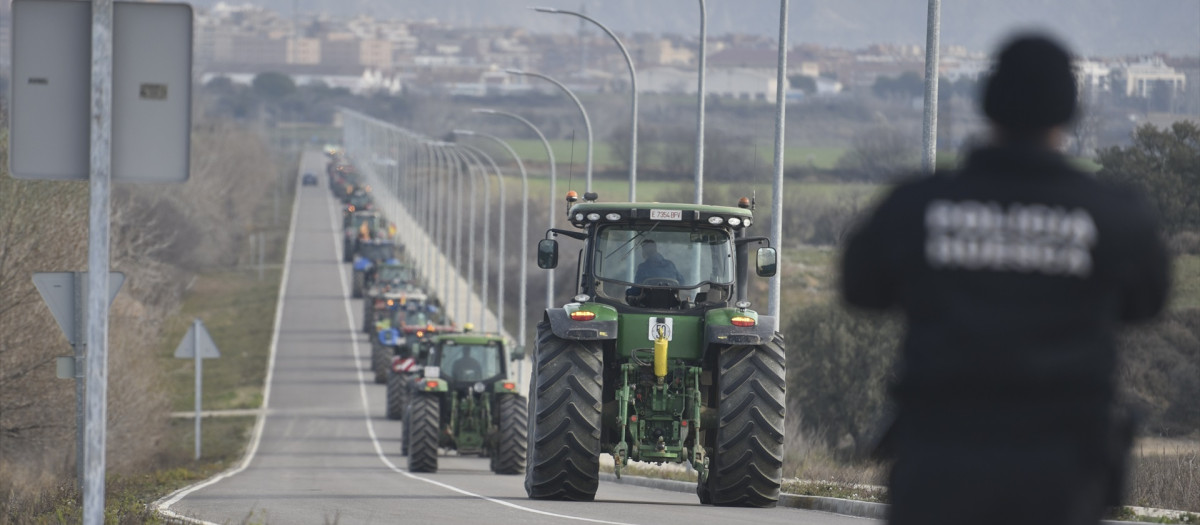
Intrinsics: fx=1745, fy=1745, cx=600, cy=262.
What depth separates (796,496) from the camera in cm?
1630

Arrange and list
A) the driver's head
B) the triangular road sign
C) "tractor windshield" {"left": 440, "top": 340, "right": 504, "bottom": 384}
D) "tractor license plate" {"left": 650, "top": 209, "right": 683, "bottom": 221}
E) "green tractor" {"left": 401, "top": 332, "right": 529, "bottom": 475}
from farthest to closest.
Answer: the triangular road sign → "tractor windshield" {"left": 440, "top": 340, "right": 504, "bottom": 384} → "green tractor" {"left": 401, "top": 332, "right": 529, "bottom": 475} → the driver's head → "tractor license plate" {"left": 650, "top": 209, "right": 683, "bottom": 221}

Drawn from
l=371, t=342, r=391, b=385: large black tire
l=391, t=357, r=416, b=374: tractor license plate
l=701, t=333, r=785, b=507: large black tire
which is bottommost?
l=371, t=342, r=391, b=385: large black tire

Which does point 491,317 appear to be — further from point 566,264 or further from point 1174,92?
point 1174,92

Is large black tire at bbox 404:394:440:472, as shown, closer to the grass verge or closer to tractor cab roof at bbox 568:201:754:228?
the grass verge

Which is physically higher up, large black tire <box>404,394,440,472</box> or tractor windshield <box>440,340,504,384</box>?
tractor windshield <box>440,340,504,384</box>

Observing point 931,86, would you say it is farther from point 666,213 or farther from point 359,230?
point 359,230

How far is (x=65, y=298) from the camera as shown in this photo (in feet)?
39.0

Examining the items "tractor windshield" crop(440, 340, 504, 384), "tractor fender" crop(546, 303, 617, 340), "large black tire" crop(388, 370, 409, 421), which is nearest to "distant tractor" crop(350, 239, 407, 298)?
"large black tire" crop(388, 370, 409, 421)

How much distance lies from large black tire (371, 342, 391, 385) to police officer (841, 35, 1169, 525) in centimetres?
5179

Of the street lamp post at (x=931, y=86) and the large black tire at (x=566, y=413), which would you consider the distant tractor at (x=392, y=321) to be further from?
the large black tire at (x=566, y=413)

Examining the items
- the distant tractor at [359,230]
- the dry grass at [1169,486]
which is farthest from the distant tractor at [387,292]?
the dry grass at [1169,486]

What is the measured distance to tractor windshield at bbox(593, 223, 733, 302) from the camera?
626 inches

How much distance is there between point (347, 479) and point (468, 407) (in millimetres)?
3135

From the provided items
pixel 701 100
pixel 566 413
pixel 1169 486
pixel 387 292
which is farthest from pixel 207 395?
pixel 1169 486
